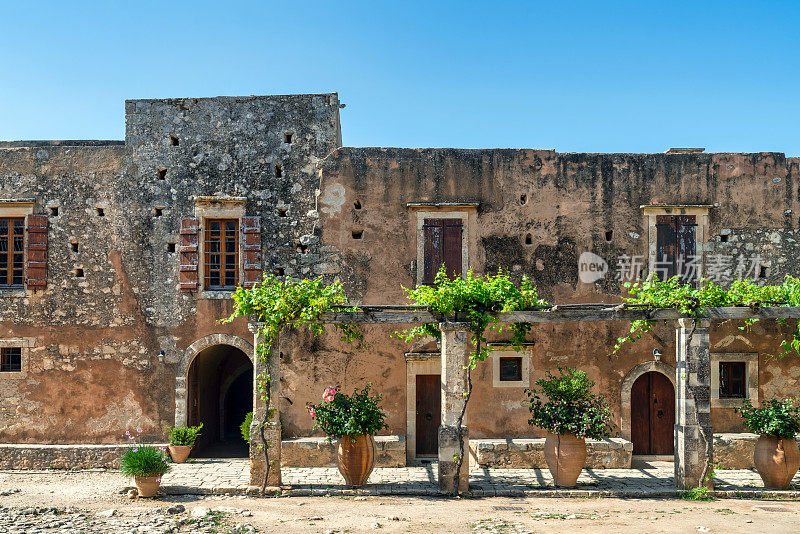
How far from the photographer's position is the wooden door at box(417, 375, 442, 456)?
41.2ft

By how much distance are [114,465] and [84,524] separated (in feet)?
13.8

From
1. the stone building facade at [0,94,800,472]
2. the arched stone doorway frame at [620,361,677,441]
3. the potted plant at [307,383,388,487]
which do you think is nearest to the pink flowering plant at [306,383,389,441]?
the potted plant at [307,383,388,487]

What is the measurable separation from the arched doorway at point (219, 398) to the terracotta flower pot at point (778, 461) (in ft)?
30.4

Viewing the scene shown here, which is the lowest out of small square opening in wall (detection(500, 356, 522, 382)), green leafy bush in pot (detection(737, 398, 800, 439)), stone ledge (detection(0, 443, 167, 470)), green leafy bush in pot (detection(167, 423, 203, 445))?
stone ledge (detection(0, 443, 167, 470))

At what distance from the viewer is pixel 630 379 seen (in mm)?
12367

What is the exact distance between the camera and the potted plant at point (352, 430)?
9844mm

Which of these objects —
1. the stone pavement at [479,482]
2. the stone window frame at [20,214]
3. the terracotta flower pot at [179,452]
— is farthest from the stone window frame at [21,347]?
the stone pavement at [479,482]

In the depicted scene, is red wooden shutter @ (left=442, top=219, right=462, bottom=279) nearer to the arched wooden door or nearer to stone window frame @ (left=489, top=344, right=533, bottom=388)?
stone window frame @ (left=489, top=344, right=533, bottom=388)

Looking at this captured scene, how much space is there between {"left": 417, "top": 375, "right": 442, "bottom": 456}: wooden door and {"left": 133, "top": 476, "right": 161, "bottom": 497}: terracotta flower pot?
492 centimetres

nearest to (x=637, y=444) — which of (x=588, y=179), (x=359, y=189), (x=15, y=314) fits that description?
(x=588, y=179)

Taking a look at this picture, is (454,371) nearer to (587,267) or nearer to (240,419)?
(587,267)

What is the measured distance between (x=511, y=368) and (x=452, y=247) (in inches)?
101

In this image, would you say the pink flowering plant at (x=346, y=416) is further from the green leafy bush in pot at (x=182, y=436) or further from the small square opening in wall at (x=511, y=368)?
the green leafy bush in pot at (x=182, y=436)

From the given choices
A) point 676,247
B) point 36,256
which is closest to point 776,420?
point 676,247
